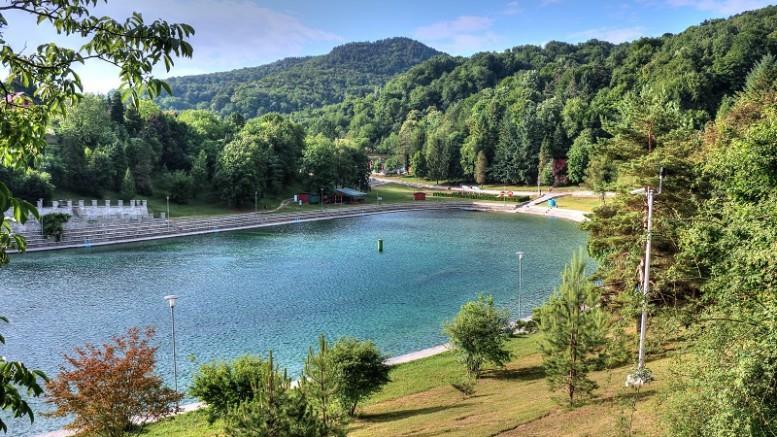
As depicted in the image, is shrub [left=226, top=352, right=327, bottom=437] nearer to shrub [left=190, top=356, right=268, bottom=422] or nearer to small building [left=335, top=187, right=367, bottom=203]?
shrub [left=190, top=356, right=268, bottom=422]

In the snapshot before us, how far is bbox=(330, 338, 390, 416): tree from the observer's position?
15.7 m

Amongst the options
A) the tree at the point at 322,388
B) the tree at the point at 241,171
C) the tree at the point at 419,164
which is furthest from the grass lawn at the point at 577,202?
the tree at the point at 322,388

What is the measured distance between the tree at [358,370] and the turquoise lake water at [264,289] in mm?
5220

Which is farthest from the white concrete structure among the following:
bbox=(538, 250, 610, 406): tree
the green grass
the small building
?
bbox=(538, 250, 610, 406): tree

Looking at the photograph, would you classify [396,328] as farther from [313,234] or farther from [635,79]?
[635,79]

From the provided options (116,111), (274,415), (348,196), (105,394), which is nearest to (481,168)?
(348,196)

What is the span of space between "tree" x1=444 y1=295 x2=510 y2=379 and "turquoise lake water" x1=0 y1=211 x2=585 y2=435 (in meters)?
5.25

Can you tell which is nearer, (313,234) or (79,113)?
(313,234)

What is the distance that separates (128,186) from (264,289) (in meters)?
35.5

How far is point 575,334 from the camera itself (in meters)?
13.5

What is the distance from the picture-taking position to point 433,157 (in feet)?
323

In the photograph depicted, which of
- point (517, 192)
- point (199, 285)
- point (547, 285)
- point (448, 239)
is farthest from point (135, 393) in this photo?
point (517, 192)

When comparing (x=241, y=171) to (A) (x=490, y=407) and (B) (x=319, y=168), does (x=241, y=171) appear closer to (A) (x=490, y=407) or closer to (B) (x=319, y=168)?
(B) (x=319, y=168)

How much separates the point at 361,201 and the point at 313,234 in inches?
976
